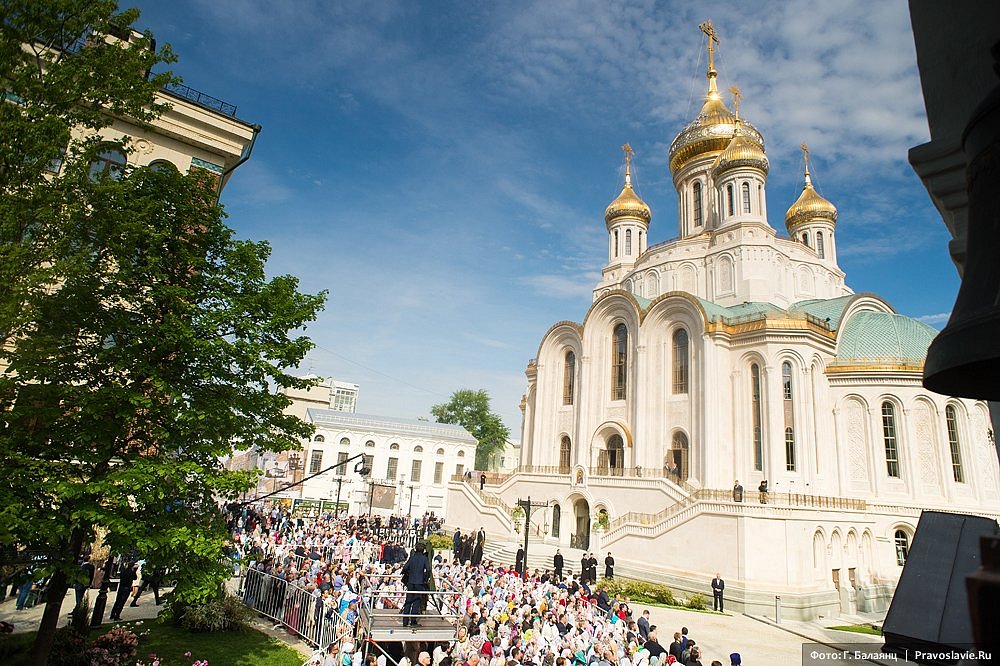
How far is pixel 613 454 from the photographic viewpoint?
107 ft

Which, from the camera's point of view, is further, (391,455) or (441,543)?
(391,455)

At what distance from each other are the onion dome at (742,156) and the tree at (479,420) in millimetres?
44238

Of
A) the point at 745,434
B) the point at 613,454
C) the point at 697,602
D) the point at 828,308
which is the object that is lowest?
the point at 697,602

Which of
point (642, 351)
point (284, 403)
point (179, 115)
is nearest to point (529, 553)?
point (642, 351)

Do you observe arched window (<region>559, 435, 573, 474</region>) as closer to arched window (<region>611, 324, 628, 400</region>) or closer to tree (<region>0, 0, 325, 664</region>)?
arched window (<region>611, 324, 628, 400</region>)

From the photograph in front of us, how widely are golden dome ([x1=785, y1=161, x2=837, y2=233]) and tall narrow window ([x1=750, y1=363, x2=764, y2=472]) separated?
770 inches

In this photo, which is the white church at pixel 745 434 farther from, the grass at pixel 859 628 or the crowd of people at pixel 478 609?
the crowd of people at pixel 478 609

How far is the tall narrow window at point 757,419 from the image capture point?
27.2 meters

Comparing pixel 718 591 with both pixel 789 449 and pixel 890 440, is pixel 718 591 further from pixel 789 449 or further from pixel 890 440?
pixel 890 440

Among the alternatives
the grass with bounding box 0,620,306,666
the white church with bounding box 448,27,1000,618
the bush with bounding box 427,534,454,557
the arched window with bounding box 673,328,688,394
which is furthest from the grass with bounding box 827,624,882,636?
the grass with bounding box 0,620,306,666

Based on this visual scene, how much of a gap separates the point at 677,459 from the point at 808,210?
24060 mm

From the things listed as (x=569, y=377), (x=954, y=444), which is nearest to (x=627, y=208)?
(x=569, y=377)

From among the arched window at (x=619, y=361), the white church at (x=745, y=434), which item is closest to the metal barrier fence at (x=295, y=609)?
the white church at (x=745, y=434)

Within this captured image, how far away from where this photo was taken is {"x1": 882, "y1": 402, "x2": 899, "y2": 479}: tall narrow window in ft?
89.3
